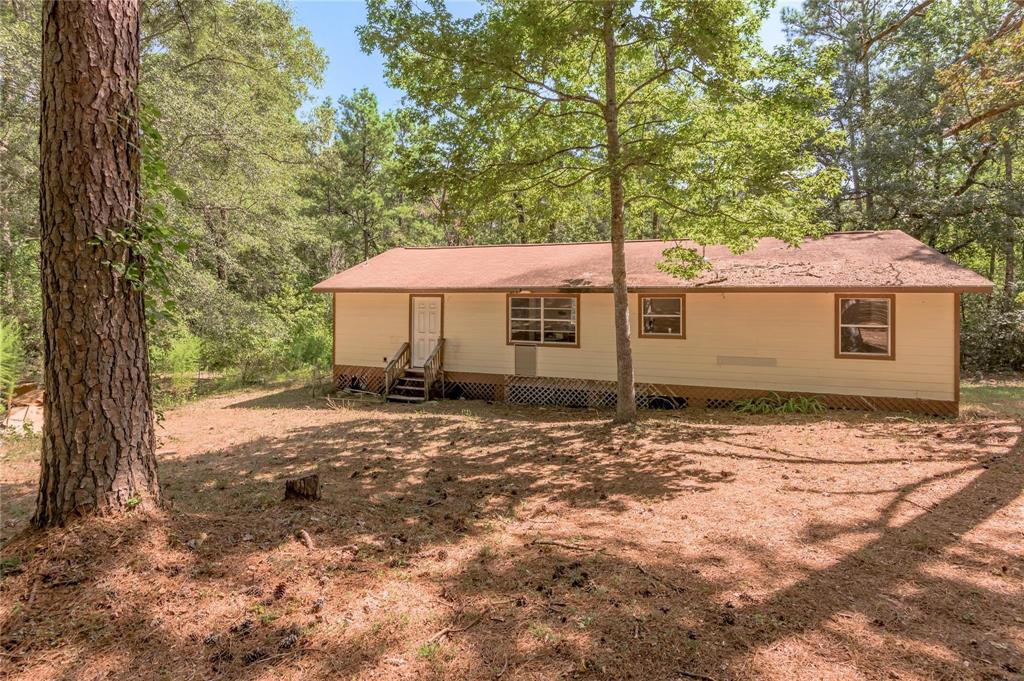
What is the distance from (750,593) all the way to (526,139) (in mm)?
7839

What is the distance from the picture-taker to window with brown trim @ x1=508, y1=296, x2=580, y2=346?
503 inches

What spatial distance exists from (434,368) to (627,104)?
756cm

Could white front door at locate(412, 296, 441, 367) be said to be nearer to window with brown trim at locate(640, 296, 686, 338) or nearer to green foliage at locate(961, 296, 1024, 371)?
window with brown trim at locate(640, 296, 686, 338)

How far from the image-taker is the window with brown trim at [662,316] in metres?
11.8

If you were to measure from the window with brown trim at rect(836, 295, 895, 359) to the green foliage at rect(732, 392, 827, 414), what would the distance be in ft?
3.71

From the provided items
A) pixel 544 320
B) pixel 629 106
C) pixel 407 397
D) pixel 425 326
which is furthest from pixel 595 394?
pixel 629 106

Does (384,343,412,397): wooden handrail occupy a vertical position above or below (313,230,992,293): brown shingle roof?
below

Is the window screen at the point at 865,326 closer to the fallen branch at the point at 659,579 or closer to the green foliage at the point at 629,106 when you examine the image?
the green foliage at the point at 629,106

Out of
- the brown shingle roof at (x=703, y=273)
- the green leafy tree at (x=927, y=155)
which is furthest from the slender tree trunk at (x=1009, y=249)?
the brown shingle roof at (x=703, y=273)

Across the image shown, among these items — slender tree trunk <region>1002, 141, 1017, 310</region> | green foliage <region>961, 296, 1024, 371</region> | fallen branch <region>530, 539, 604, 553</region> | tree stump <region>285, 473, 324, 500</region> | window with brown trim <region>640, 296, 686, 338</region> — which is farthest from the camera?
slender tree trunk <region>1002, 141, 1017, 310</region>

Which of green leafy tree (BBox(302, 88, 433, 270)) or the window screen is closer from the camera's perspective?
the window screen

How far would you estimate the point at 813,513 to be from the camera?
505cm

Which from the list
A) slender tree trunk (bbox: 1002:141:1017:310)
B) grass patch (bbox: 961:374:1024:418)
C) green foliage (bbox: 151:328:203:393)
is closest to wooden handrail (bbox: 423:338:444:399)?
green foliage (bbox: 151:328:203:393)

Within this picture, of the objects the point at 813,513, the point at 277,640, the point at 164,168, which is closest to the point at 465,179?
the point at 164,168
